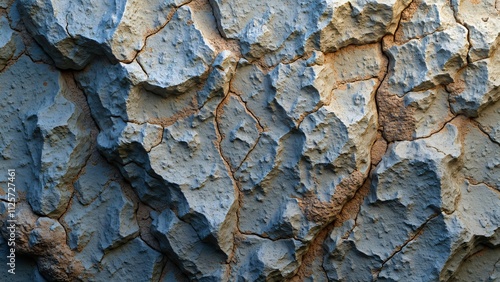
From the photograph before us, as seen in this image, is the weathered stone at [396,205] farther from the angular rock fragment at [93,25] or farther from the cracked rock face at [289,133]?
the angular rock fragment at [93,25]

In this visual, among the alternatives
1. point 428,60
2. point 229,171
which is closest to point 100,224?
point 229,171

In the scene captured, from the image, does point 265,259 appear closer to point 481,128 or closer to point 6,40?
point 481,128

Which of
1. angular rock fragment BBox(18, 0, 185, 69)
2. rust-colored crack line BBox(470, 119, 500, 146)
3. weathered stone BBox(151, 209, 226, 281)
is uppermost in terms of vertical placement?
rust-colored crack line BBox(470, 119, 500, 146)

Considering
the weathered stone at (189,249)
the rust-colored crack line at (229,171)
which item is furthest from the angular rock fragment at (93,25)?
the weathered stone at (189,249)

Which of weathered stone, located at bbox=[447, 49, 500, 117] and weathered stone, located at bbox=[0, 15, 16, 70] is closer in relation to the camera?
weathered stone, located at bbox=[447, 49, 500, 117]

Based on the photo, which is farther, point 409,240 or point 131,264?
point 131,264

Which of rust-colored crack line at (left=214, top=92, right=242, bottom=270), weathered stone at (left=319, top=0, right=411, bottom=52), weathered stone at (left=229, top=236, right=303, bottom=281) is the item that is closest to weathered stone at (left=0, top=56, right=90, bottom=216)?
rust-colored crack line at (left=214, top=92, right=242, bottom=270)

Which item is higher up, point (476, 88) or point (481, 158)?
point (476, 88)

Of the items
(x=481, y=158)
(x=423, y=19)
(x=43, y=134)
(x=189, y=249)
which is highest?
(x=423, y=19)

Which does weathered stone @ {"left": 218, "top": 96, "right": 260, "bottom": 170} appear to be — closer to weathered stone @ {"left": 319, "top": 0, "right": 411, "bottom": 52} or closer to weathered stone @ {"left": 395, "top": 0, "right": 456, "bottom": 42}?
weathered stone @ {"left": 319, "top": 0, "right": 411, "bottom": 52}
